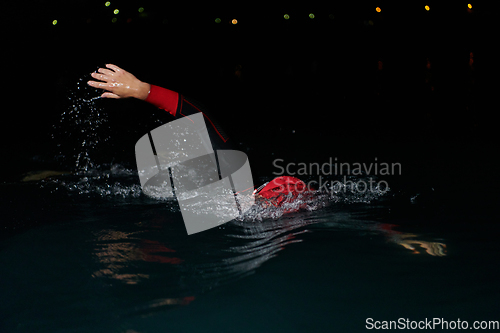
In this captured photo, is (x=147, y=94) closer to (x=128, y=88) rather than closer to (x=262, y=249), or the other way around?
(x=128, y=88)

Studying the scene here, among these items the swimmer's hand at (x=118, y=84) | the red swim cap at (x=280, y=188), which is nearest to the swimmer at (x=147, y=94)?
the swimmer's hand at (x=118, y=84)

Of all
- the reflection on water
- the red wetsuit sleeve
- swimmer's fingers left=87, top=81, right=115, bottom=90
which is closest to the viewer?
the reflection on water

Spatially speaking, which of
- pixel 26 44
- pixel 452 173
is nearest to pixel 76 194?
pixel 452 173

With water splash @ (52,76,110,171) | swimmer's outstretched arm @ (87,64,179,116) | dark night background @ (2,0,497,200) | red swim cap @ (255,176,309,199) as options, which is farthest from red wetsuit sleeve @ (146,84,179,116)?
water splash @ (52,76,110,171)

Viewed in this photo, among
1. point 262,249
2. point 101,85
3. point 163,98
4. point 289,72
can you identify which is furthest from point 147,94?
point 289,72

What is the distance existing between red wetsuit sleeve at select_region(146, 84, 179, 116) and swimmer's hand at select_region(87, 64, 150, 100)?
2.1 inches

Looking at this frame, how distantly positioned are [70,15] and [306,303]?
360 inches

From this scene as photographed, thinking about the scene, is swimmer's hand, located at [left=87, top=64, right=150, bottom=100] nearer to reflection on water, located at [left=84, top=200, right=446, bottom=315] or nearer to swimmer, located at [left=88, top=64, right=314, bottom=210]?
swimmer, located at [left=88, top=64, right=314, bottom=210]

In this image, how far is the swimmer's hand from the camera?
7.68 ft

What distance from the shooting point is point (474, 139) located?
677cm

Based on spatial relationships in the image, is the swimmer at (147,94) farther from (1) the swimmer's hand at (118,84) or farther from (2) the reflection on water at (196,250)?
(2) the reflection on water at (196,250)

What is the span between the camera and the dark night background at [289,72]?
7.57 metres

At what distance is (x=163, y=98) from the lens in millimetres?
2492

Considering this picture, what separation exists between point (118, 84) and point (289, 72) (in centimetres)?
1371
